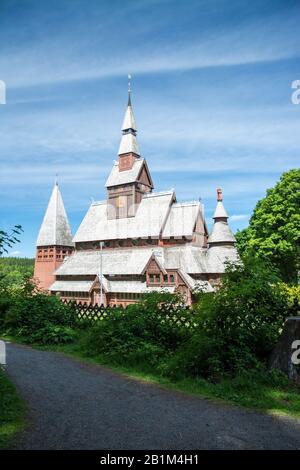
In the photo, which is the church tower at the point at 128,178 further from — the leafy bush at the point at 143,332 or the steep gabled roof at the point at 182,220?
the leafy bush at the point at 143,332

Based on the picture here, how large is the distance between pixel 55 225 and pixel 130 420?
48.5 meters

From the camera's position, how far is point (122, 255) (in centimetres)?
4481

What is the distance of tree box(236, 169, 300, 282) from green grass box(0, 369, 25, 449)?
30669 millimetres

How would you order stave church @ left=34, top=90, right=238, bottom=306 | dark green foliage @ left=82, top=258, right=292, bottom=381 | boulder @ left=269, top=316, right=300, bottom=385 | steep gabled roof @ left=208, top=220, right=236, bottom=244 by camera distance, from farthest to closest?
steep gabled roof @ left=208, top=220, right=236, bottom=244 → stave church @ left=34, top=90, right=238, bottom=306 → dark green foliage @ left=82, top=258, right=292, bottom=381 → boulder @ left=269, top=316, right=300, bottom=385

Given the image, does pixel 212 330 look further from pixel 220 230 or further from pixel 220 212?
pixel 220 212

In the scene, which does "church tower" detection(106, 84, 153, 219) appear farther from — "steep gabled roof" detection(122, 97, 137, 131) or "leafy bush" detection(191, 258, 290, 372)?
"leafy bush" detection(191, 258, 290, 372)

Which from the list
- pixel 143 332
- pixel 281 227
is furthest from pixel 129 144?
pixel 143 332

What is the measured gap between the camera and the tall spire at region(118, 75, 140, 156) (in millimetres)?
50688

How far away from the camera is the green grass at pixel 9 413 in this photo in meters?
5.80

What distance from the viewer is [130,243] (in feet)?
151

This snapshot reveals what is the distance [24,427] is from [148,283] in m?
33.8

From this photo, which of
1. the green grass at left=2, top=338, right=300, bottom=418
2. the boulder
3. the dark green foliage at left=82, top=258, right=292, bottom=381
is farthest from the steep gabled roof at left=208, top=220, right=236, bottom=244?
the green grass at left=2, top=338, right=300, bottom=418
